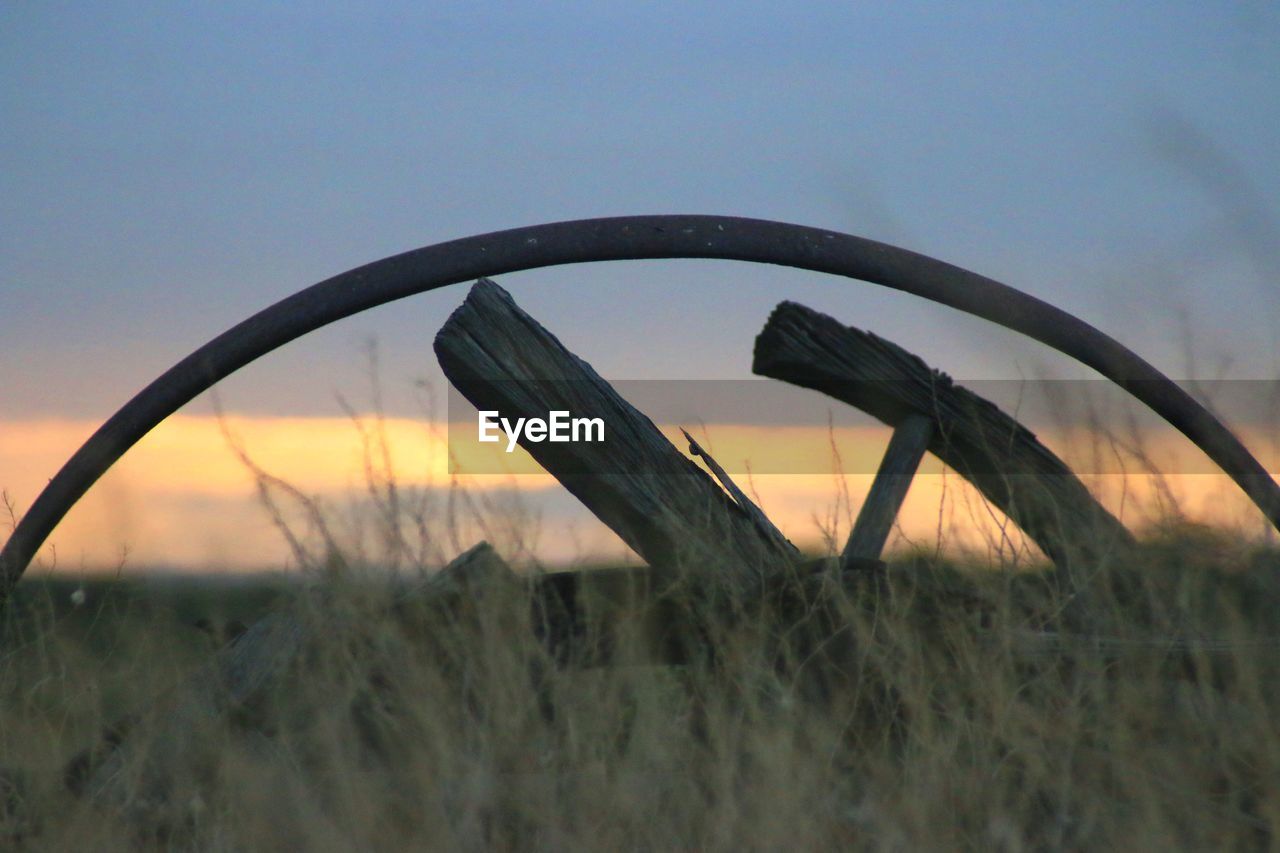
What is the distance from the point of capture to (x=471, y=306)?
3234 mm

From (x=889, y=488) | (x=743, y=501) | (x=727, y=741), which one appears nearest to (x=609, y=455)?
(x=743, y=501)

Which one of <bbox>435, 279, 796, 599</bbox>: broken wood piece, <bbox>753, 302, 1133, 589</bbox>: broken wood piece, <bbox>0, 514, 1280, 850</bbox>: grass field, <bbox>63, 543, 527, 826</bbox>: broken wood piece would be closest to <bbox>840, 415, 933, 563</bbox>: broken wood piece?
<bbox>753, 302, 1133, 589</bbox>: broken wood piece

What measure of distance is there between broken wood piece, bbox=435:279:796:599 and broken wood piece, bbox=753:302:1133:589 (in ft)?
1.95

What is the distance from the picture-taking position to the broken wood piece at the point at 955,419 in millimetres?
3566

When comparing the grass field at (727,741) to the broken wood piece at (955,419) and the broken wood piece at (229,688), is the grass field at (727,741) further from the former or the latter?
the broken wood piece at (955,419)

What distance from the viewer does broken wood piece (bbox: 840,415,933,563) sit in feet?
12.2

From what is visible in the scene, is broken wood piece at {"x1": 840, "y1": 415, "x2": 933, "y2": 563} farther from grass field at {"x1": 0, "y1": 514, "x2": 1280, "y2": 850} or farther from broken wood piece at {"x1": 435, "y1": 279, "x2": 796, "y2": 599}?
broken wood piece at {"x1": 435, "y1": 279, "x2": 796, "y2": 599}

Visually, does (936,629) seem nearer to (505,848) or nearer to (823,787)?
(823,787)

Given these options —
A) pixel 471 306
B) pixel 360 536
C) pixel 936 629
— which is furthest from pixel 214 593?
pixel 936 629

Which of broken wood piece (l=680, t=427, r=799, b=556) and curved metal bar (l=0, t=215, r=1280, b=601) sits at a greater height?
curved metal bar (l=0, t=215, r=1280, b=601)

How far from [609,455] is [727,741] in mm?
859

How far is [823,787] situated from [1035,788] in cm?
50

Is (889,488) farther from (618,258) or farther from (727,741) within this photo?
(727,741)

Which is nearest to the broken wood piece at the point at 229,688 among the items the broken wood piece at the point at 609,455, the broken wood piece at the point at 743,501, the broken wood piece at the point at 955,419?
the broken wood piece at the point at 609,455
